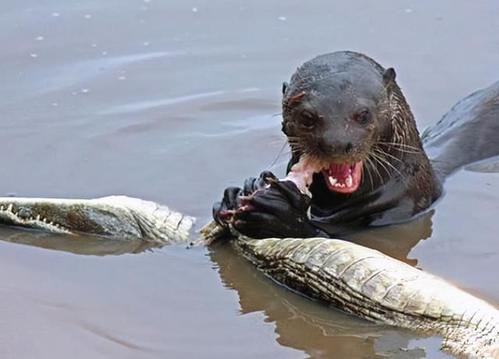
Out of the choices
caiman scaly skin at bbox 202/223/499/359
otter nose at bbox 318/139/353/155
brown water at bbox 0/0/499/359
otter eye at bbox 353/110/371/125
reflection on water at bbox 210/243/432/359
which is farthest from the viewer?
otter eye at bbox 353/110/371/125

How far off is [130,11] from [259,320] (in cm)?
372

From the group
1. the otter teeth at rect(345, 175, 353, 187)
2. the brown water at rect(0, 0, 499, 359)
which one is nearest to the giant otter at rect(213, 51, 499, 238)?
the otter teeth at rect(345, 175, 353, 187)

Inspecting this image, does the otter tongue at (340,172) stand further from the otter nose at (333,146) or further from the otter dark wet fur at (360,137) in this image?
the otter nose at (333,146)

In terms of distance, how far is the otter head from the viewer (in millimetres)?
5055

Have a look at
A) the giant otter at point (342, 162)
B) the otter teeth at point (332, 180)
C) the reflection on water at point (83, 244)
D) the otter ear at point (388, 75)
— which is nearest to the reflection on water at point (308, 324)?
the giant otter at point (342, 162)

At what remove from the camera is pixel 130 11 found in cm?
809

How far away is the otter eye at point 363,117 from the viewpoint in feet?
16.9

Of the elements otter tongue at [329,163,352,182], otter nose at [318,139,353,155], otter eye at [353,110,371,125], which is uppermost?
otter eye at [353,110,371,125]

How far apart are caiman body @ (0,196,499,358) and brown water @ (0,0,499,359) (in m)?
0.07

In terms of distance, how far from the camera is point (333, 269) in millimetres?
4645

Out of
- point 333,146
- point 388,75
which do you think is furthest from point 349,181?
point 388,75

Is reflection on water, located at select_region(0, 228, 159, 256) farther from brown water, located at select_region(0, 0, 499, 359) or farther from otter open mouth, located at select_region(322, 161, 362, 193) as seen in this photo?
otter open mouth, located at select_region(322, 161, 362, 193)

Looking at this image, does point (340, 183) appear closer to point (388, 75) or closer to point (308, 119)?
point (308, 119)

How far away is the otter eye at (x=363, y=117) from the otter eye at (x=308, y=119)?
0.55ft
